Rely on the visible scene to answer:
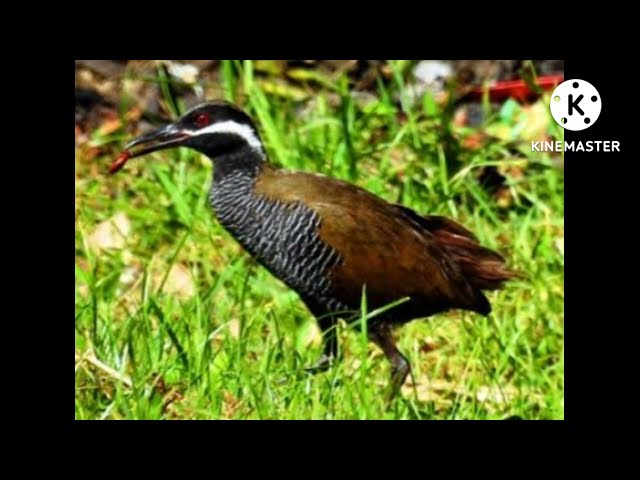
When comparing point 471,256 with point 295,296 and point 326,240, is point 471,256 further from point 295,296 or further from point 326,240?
point 295,296

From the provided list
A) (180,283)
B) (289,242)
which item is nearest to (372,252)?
(289,242)

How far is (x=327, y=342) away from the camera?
20.0 ft

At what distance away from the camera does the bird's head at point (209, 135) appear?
20.1 feet

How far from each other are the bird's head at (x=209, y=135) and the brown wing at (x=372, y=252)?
0.41 feet

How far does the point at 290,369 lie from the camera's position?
5824mm

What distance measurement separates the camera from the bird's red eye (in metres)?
6.13

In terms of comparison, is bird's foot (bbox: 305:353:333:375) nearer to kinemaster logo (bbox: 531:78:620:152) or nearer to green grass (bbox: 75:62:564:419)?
green grass (bbox: 75:62:564:419)

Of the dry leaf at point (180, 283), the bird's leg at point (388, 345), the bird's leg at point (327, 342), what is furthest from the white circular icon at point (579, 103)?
the dry leaf at point (180, 283)

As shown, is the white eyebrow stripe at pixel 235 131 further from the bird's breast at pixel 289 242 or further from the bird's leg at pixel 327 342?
the bird's leg at pixel 327 342

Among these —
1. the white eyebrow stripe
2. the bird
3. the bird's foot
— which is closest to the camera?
the bird's foot

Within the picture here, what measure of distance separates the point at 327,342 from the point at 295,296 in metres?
0.60

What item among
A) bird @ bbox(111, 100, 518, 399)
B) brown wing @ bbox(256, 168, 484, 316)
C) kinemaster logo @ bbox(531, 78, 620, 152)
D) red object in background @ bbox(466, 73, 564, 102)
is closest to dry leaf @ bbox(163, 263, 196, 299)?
bird @ bbox(111, 100, 518, 399)
